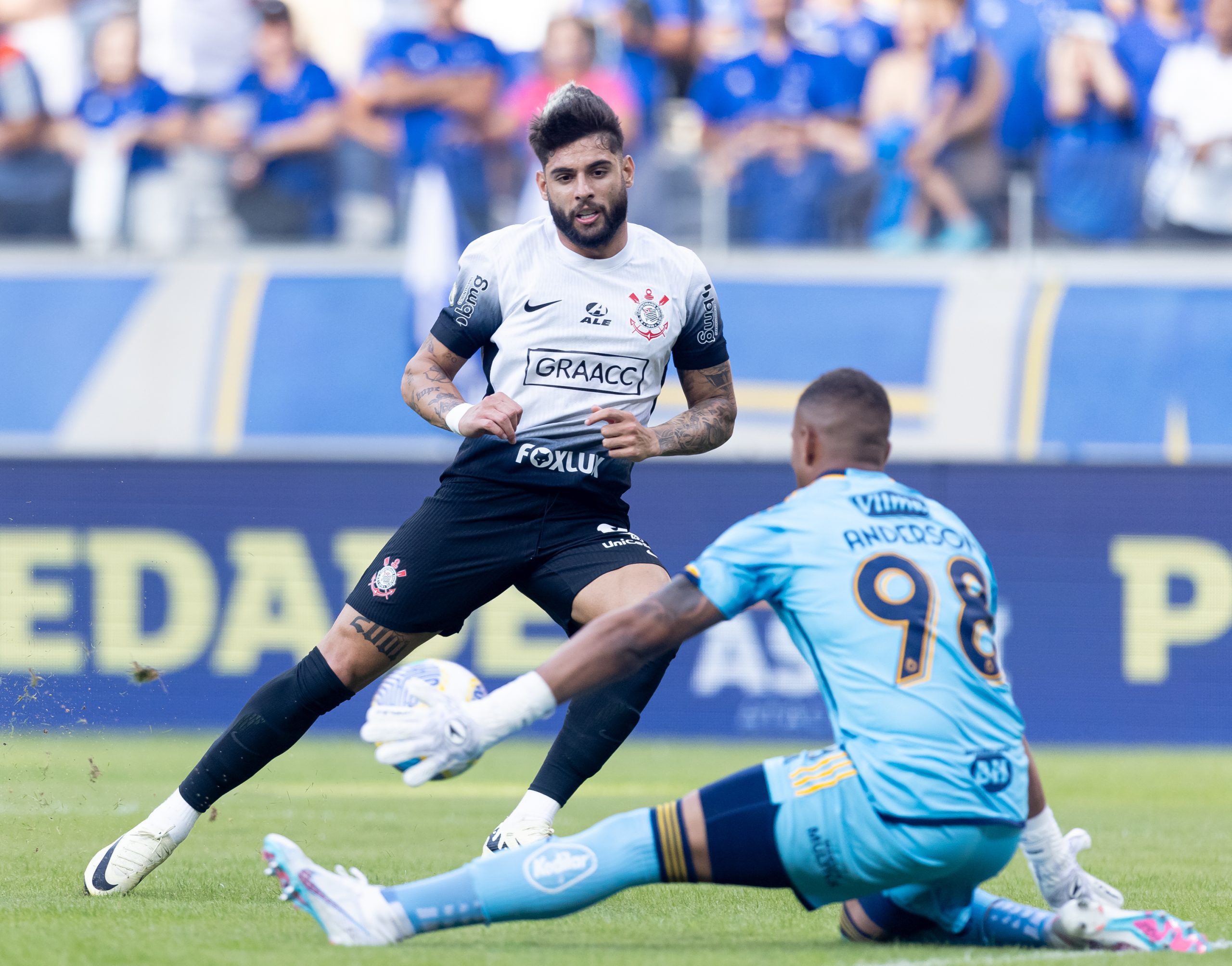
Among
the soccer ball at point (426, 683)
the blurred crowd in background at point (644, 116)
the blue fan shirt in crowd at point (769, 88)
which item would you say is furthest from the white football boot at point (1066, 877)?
the blue fan shirt in crowd at point (769, 88)

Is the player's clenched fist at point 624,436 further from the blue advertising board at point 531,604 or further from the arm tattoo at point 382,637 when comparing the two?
the blue advertising board at point 531,604

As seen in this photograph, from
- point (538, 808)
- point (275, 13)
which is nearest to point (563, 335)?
point (538, 808)

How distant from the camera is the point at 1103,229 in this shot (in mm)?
14781

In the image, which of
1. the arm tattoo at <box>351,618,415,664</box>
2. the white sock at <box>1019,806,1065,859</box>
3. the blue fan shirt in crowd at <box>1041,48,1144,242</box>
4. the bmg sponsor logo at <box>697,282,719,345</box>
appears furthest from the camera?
the blue fan shirt in crowd at <box>1041,48,1144,242</box>

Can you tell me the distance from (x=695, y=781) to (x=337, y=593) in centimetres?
411

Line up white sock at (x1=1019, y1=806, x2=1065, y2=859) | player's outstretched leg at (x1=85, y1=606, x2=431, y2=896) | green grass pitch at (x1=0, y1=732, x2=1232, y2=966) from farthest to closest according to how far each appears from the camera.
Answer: player's outstretched leg at (x1=85, y1=606, x2=431, y2=896)
white sock at (x1=1019, y1=806, x2=1065, y2=859)
green grass pitch at (x1=0, y1=732, x2=1232, y2=966)

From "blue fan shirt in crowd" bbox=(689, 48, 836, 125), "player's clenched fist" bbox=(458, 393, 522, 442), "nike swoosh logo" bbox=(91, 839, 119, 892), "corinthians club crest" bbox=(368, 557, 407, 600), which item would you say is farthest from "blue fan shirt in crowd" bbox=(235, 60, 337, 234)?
"nike swoosh logo" bbox=(91, 839, 119, 892)

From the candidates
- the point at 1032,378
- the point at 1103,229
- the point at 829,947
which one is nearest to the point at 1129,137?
the point at 1103,229

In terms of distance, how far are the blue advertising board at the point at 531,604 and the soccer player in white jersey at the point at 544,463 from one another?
673 cm

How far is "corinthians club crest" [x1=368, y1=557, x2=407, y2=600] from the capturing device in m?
5.60

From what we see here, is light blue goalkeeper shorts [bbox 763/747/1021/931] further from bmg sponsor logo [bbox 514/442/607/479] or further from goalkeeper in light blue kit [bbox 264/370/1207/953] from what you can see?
bmg sponsor logo [bbox 514/442/607/479]

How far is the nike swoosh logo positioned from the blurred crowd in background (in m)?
9.78

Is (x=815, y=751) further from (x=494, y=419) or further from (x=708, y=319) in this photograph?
(x=708, y=319)

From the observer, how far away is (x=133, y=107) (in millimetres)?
15383
